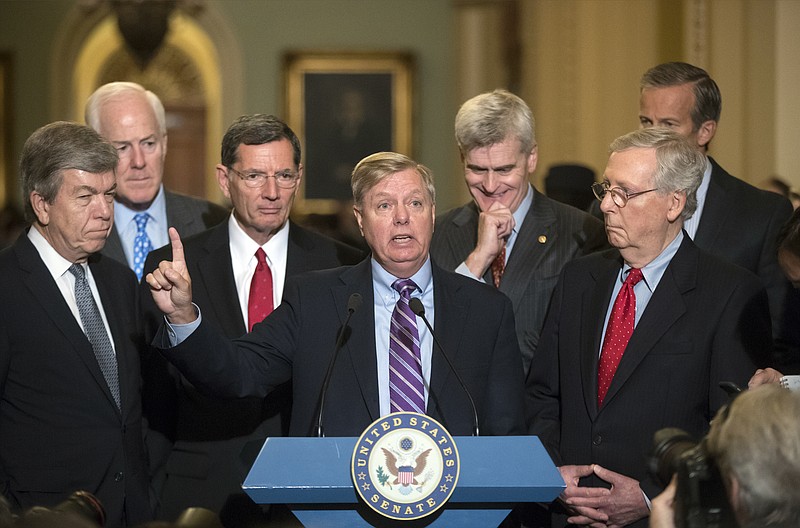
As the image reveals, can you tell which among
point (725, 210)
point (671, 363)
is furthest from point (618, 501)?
point (725, 210)

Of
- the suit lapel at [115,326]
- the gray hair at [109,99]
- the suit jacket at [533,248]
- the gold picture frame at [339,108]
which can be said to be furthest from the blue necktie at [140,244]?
the gold picture frame at [339,108]

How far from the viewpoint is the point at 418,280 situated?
3205mm

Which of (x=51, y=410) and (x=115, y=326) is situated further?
(x=115, y=326)

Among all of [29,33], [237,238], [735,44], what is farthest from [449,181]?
[237,238]

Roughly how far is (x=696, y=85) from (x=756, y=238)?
0.63m

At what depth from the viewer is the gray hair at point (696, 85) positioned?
13.5 feet

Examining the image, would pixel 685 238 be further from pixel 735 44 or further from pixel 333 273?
pixel 735 44

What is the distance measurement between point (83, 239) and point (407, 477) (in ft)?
4.39

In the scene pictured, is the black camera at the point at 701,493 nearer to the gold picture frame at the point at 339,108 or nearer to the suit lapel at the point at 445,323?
the suit lapel at the point at 445,323

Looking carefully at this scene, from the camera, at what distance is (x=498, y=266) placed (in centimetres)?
393

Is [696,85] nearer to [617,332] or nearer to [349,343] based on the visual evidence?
[617,332]

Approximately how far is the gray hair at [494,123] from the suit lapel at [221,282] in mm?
874

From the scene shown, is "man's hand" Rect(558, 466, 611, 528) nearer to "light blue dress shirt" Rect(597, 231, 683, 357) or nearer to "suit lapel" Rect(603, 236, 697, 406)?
"suit lapel" Rect(603, 236, 697, 406)

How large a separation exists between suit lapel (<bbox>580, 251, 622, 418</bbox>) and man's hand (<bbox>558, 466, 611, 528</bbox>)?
0.53 feet
